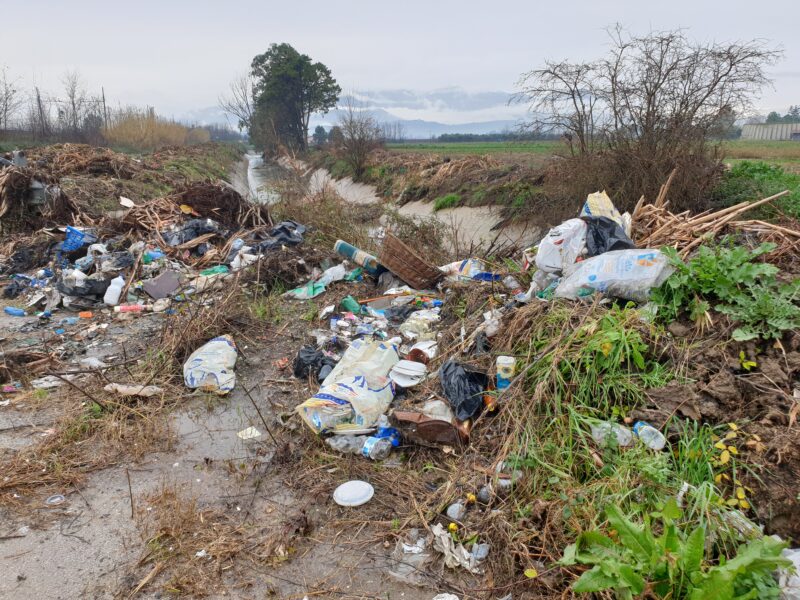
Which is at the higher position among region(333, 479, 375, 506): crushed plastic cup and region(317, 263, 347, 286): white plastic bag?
region(317, 263, 347, 286): white plastic bag

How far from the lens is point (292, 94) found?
4178 cm

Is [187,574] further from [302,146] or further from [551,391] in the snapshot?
[302,146]

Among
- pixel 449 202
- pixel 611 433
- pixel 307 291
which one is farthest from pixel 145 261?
pixel 449 202

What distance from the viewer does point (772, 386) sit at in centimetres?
283

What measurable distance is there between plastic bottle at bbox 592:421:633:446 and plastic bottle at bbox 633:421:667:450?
53mm

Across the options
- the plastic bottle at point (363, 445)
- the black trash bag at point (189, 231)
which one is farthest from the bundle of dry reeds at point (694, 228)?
the black trash bag at point (189, 231)

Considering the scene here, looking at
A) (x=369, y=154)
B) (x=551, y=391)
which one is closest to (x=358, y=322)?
(x=551, y=391)

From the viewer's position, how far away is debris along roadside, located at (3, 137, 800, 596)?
2.54 metres

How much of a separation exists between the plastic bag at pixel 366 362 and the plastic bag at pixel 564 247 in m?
1.59

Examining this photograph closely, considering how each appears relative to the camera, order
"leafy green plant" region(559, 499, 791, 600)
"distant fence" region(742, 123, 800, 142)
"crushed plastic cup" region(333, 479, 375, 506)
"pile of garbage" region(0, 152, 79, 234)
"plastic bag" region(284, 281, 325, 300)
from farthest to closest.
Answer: "distant fence" region(742, 123, 800, 142) < "pile of garbage" region(0, 152, 79, 234) < "plastic bag" region(284, 281, 325, 300) < "crushed plastic cup" region(333, 479, 375, 506) < "leafy green plant" region(559, 499, 791, 600)

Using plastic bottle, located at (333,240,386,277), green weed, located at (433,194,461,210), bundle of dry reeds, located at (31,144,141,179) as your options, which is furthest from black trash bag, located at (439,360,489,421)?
bundle of dry reeds, located at (31,144,141,179)

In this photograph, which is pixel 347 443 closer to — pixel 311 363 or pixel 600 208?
pixel 311 363

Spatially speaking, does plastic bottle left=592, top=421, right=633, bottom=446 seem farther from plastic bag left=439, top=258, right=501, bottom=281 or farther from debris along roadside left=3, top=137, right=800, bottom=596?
plastic bag left=439, top=258, right=501, bottom=281

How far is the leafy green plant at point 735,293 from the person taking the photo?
3.08 metres
